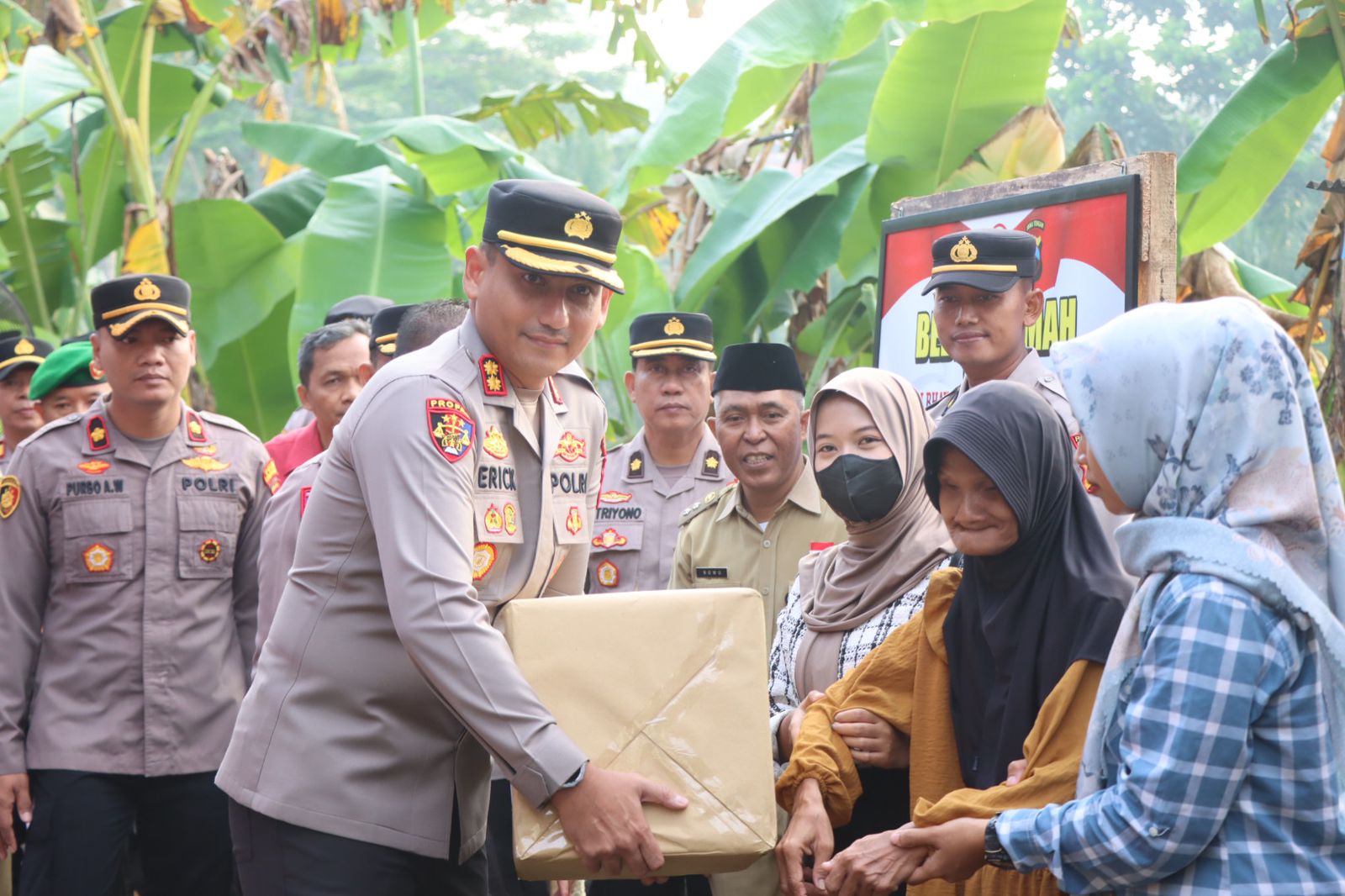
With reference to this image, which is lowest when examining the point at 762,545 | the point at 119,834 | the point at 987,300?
the point at 119,834

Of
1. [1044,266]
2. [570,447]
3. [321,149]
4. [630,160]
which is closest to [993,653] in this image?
[570,447]

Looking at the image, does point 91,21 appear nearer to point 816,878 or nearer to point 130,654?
point 130,654

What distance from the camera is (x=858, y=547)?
3.12 m

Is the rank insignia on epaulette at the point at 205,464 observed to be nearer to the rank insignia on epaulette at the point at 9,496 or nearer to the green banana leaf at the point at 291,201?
the rank insignia on epaulette at the point at 9,496

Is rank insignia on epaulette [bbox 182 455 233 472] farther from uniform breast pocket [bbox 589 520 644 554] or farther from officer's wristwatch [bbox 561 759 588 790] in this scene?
officer's wristwatch [bbox 561 759 588 790]

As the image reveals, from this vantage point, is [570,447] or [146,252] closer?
[570,447]

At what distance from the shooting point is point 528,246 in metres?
2.51

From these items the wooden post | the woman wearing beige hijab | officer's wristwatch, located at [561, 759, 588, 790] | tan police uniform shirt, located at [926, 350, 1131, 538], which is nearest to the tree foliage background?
the wooden post

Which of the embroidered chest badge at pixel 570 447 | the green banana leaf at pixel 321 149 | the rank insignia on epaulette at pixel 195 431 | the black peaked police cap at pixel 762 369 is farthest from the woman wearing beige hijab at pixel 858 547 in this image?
the green banana leaf at pixel 321 149

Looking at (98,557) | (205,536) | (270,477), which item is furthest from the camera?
(270,477)

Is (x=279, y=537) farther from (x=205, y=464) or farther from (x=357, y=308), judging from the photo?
(x=357, y=308)

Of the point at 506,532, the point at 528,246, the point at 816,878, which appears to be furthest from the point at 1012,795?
the point at 528,246

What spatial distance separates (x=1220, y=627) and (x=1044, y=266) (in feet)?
7.97

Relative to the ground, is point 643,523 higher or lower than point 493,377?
lower
